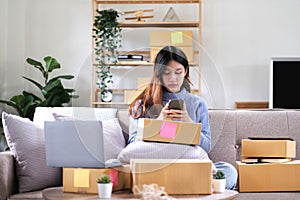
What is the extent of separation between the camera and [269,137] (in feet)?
9.09

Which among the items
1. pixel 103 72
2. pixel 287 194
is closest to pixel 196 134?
pixel 287 194

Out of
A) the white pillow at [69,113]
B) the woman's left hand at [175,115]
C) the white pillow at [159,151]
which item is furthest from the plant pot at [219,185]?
the white pillow at [69,113]

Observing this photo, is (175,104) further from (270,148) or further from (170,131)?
(270,148)

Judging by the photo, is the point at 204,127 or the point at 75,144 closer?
the point at 75,144

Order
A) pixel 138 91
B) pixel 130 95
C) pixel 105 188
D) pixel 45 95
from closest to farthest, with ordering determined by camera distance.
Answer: pixel 105 188
pixel 138 91
pixel 130 95
pixel 45 95

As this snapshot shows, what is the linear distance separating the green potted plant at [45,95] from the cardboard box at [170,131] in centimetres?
216

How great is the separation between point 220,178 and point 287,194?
1.67ft

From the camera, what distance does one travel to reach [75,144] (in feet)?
6.93

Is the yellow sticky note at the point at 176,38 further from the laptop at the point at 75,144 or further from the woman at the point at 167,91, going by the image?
the laptop at the point at 75,144

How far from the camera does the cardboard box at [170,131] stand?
6.86 feet

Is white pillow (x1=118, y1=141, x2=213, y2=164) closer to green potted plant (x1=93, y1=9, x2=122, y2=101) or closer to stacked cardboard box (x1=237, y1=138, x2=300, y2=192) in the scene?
stacked cardboard box (x1=237, y1=138, x2=300, y2=192)

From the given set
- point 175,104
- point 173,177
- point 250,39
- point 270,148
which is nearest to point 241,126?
point 270,148

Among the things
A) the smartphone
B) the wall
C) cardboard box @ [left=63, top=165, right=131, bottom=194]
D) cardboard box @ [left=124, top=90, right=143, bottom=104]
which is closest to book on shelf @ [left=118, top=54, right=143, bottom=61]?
the wall

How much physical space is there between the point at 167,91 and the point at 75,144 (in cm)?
41
